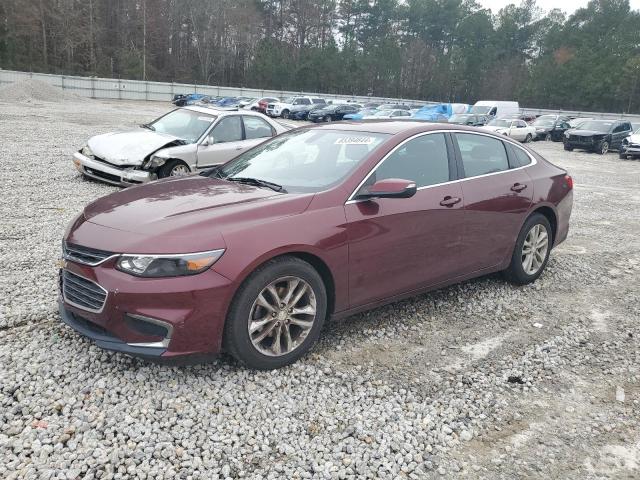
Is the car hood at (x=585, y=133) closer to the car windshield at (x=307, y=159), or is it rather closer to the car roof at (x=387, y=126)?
the car roof at (x=387, y=126)

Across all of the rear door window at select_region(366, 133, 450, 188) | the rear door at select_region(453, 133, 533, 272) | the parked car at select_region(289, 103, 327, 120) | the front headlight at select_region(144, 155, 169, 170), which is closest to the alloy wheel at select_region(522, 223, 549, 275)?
the rear door at select_region(453, 133, 533, 272)

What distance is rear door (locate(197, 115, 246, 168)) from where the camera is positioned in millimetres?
9664

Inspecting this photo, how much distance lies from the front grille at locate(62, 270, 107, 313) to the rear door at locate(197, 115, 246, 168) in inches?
247

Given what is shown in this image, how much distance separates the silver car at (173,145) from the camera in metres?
9.12

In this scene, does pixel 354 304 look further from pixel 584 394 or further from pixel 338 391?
pixel 584 394

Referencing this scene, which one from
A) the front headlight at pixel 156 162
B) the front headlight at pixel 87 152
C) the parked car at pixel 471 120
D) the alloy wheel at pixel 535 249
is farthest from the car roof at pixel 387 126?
the parked car at pixel 471 120

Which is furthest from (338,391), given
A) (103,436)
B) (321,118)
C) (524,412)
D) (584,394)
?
(321,118)

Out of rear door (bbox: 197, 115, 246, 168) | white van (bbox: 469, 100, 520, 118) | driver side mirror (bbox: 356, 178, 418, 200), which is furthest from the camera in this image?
white van (bbox: 469, 100, 520, 118)

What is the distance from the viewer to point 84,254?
340cm

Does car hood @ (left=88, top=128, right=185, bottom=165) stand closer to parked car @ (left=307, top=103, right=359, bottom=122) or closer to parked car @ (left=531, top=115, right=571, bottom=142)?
parked car @ (left=531, top=115, right=571, bottom=142)

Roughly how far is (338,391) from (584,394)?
1.66m

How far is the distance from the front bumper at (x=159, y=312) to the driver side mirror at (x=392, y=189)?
1.27m

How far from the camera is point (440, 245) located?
4469 mm

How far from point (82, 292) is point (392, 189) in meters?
2.14
